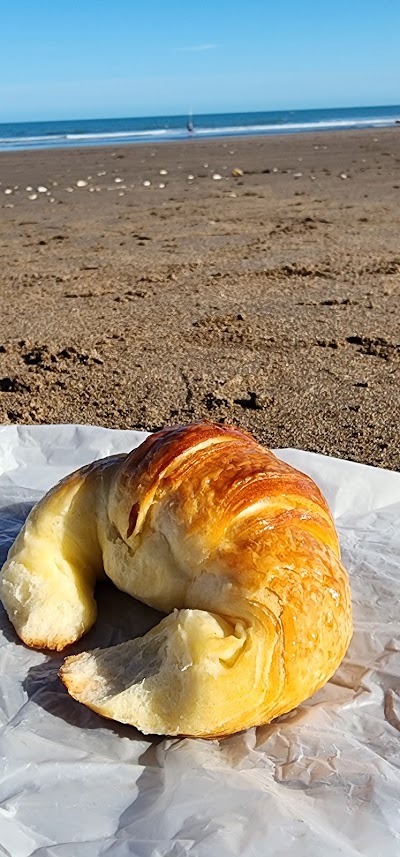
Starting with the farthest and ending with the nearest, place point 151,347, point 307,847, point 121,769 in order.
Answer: point 151,347
point 121,769
point 307,847

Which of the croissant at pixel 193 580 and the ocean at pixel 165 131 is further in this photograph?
the ocean at pixel 165 131

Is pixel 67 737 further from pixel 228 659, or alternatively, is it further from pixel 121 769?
pixel 228 659

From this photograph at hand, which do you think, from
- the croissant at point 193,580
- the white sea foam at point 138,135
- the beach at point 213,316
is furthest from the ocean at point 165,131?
the croissant at point 193,580

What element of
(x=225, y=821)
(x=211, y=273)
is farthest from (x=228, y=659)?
(x=211, y=273)

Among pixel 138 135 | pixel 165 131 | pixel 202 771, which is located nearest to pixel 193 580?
pixel 202 771

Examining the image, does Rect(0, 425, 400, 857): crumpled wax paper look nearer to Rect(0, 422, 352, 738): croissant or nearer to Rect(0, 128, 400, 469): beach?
Rect(0, 422, 352, 738): croissant

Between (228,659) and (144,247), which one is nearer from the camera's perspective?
(228,659)

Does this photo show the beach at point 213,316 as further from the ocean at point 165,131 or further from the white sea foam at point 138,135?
the white sea foam at point 138,135
